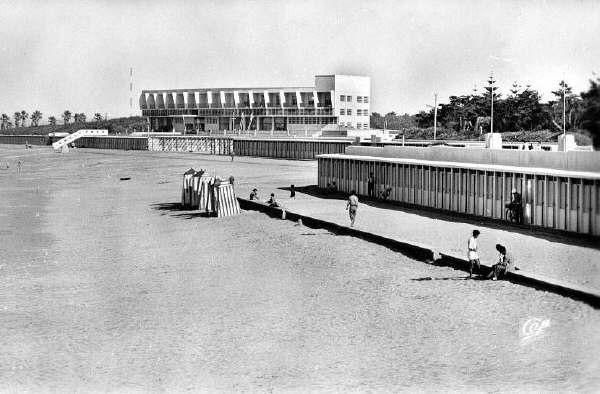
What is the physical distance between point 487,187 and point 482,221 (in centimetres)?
172

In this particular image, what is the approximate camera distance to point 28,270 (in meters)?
27.1

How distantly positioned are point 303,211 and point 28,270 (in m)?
16.4

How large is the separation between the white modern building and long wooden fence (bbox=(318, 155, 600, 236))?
287 ft

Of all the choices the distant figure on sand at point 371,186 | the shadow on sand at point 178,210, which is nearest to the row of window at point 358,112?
the shadow on sand at point 178,210

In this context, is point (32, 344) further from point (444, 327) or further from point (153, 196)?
point (153, 196)

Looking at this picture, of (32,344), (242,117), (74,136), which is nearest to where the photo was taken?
(32,344)

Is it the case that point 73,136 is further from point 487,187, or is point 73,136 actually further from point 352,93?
point 487,187

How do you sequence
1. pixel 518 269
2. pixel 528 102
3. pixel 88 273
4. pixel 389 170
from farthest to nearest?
pixel 528 102, pixel 389 170, pixel 88 273, pixel 518 269

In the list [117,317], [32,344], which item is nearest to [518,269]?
[117,317]

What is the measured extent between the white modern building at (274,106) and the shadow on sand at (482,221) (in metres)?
87.1

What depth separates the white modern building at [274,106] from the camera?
137m

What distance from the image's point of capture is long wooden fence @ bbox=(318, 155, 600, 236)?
29.7 metres

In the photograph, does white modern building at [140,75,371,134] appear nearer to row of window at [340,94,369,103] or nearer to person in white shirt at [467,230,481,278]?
row of window at [340,94,369,103]

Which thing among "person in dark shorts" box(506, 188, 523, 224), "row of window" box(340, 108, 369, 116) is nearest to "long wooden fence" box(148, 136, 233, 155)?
"row of window" box(340, 108, 369, 116)
